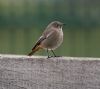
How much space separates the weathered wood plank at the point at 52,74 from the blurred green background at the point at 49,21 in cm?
486

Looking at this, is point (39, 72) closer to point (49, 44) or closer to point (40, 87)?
point (40, 87)

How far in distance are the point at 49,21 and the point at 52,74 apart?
5089mm

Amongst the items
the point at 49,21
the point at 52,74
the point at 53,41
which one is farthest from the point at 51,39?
the point at 49,21

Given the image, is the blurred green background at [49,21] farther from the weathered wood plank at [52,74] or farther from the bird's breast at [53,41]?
the weathered wood plank at [52,74]

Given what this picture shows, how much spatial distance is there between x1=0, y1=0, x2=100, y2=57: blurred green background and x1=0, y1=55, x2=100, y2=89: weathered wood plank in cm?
486

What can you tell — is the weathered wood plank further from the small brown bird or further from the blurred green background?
the blurred green background

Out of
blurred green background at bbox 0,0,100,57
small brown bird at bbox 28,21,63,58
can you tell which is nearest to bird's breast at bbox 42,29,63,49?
small brown bird at bbox 28,21,63,58

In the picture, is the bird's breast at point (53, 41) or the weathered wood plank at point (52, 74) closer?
the weathered wood plank at point (52, 74)

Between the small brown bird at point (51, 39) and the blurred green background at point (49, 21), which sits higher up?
the small brown bird at point (51, 39)

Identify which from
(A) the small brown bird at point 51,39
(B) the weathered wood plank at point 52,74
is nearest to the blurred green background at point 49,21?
(A) the small brown bird at point 51,39

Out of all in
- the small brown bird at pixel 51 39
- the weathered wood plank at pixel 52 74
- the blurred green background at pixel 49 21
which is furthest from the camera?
the blurred green background at pixel 49 21

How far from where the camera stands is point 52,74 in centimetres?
344

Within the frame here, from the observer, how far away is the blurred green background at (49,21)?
8469 mm

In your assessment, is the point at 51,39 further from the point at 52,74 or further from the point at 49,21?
the point at 49,21
